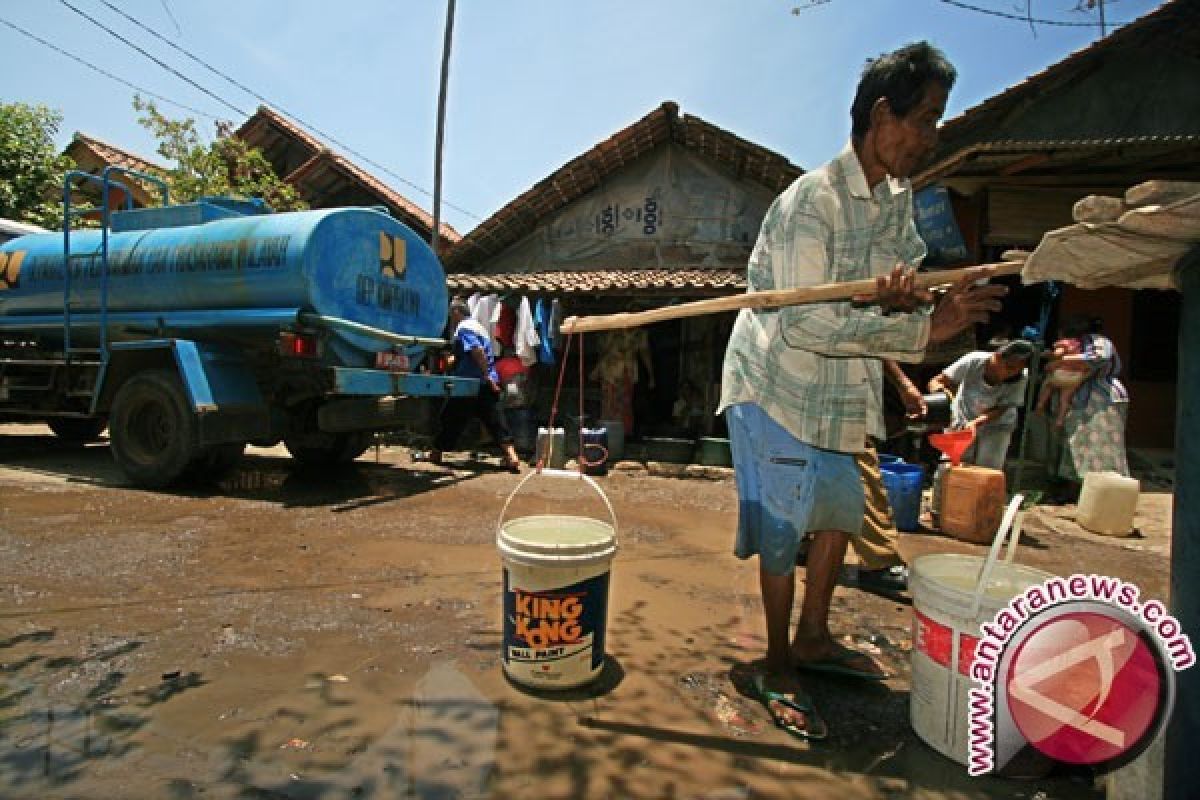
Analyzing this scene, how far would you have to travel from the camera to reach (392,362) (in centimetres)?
583

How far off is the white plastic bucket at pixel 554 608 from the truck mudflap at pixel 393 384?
3.40m

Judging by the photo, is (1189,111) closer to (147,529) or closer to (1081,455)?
(1081,455)

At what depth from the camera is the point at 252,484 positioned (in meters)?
5.87

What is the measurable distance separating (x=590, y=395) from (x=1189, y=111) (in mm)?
9616

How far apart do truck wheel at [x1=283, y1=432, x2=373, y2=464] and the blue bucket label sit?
486 centimetres

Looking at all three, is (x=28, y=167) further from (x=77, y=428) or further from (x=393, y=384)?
(x=393, y=384)

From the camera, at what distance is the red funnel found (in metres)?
4.80

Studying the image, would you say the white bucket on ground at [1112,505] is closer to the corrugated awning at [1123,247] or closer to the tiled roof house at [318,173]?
the corrugated awning at [1123,247]

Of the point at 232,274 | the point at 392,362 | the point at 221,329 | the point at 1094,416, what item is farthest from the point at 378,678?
the point at 1094,416

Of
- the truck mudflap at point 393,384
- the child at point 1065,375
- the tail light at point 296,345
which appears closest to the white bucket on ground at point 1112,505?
the child at point 1065,375

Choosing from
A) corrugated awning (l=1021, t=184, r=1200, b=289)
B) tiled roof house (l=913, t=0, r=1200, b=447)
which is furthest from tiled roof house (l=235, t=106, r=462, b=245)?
corrugated awning (l=1021, t=184, r=1200, b=289)

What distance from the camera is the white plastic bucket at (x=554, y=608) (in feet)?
6.96

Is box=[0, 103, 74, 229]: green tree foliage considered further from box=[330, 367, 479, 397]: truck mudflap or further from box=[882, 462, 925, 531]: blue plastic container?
box=[882, 462, 925, 531]: blue plastic container

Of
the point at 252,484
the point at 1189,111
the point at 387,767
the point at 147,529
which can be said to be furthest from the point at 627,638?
the point at 1189,111
